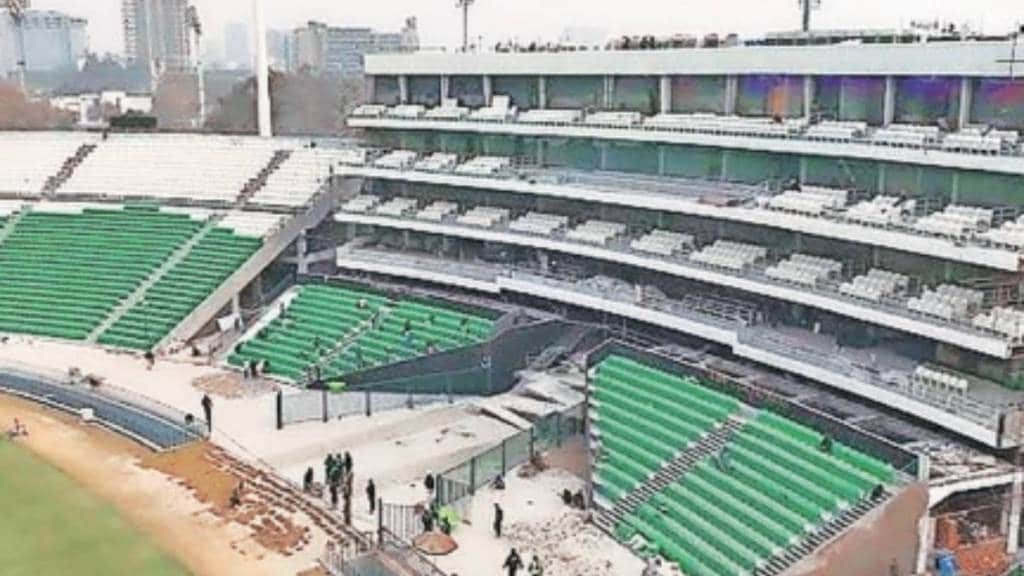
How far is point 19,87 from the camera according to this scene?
355ft

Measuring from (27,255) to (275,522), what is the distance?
28.4 m

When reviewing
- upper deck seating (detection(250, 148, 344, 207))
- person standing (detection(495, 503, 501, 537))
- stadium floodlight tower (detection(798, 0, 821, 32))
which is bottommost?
person standing (detection(495, 503, 501, 537))

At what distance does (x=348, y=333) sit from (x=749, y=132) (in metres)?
16.6

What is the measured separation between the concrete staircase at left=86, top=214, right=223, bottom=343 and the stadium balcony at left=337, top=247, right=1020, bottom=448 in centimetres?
716

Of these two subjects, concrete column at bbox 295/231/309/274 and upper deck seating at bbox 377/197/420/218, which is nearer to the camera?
upper deck seating at bbox 377/197/420/218

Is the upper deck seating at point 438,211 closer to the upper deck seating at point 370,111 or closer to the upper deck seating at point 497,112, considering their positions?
the upper deck seating at point 497,112

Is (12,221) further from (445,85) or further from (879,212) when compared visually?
(879,212)

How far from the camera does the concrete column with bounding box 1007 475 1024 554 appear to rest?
2462 centimetres

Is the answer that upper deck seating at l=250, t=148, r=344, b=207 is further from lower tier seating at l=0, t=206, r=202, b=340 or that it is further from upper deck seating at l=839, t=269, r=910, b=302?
upper deck seating at l=839, t=269, r=910, b=302

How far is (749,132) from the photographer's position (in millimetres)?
34906

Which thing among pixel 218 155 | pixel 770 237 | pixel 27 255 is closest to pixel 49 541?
pixel 770 237

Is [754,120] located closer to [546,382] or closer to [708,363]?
[708,363]

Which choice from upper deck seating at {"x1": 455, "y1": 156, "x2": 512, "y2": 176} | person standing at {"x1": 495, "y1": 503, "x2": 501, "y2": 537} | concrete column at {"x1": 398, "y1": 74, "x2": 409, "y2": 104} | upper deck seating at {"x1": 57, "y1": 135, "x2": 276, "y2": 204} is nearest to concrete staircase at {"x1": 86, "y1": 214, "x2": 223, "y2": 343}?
upper deck seating at {"x1": 57, "y1": 135, "x2": 276, "y2": 204}

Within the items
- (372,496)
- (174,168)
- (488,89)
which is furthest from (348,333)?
(174,168)
